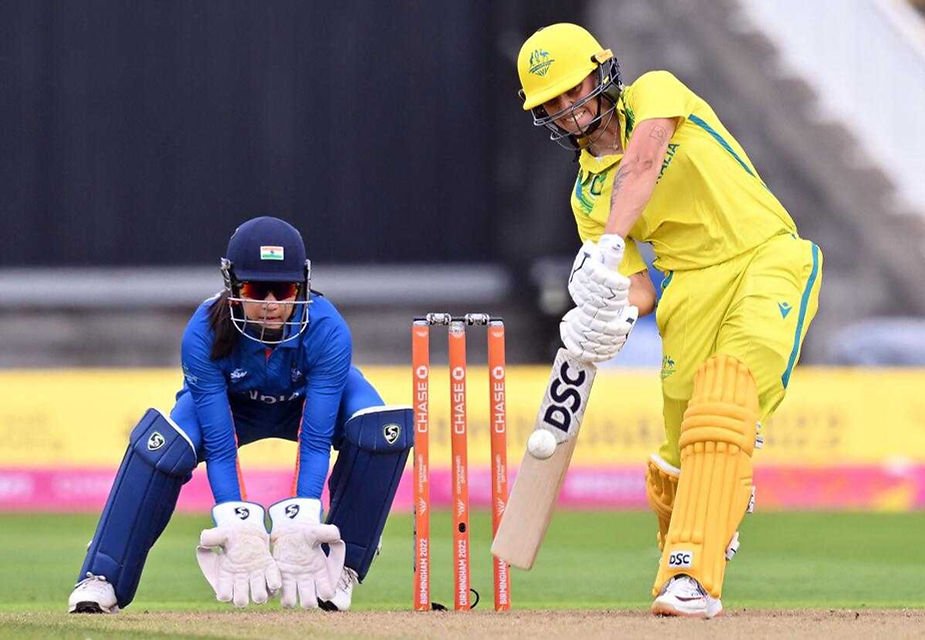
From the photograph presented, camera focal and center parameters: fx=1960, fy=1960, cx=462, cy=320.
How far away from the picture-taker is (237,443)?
17.9 feet

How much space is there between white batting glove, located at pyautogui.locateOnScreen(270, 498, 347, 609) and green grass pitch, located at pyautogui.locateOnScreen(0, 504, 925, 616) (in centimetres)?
63

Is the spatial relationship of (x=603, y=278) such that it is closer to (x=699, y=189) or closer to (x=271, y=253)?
(x=699, y=189)

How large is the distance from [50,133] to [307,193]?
73.8 inches

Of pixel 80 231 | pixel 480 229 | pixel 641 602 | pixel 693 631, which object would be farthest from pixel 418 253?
pixel 693 631

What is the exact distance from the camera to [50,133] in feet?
45.8

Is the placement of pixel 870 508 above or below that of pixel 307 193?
below

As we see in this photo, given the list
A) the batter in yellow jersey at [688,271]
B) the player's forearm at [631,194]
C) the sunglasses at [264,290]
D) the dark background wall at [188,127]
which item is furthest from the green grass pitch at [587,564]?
the dark background wall at [188,127]

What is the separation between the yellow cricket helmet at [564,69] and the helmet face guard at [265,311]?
755 mm

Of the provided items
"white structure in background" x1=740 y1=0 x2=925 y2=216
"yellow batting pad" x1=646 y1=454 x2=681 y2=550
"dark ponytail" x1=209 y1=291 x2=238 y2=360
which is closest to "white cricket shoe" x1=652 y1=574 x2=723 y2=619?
"yellow batting pad" x1=646 y1=454 x2=681 y2=550

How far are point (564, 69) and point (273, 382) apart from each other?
1161mm

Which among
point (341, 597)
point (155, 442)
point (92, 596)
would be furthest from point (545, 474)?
point (92, 596)

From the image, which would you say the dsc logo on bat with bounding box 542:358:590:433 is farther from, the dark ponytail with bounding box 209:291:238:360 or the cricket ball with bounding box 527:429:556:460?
the dark ponytail with bounding box 209:291:238:360

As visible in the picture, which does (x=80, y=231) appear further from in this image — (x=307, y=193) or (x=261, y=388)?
(x=261, y=388)

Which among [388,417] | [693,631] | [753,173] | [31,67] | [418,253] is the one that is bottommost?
[693,631]
